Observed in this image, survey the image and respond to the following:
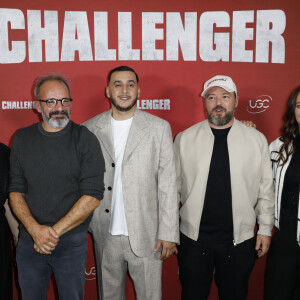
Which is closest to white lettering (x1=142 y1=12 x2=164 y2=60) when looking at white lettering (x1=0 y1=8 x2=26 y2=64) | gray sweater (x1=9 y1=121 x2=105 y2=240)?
white lettering (x1=0 y1=8 x2=26 y2=64)

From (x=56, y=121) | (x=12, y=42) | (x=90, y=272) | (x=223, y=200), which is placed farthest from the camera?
(x=90, y=272)

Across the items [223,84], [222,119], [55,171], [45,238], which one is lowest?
[45,238]

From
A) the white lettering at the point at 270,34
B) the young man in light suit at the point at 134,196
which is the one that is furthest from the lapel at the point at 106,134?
the white lettering at the point at 270,34

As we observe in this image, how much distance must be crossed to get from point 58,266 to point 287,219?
1.62 meters

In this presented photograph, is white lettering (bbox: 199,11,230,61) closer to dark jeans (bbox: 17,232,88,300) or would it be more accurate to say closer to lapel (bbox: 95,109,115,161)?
lapel (bbox: 95,109,115,161)

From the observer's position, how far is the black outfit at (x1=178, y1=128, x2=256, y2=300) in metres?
2.40

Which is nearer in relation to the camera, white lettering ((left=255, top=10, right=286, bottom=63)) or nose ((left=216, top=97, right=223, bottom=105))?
nose ((left=216, top=97, right=223, bottom=105))

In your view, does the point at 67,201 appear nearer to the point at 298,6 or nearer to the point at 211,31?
the point at 211,31

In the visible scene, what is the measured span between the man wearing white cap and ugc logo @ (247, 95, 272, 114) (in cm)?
60

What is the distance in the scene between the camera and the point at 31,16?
9.72ft

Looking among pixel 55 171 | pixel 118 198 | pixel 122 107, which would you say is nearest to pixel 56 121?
pixel 55 171

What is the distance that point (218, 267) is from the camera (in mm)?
2467

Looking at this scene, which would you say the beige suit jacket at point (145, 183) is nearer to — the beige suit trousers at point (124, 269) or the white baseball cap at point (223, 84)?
the beige suit trousers at point (124, 269)

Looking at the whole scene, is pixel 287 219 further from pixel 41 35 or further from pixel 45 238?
pixel 41 35
